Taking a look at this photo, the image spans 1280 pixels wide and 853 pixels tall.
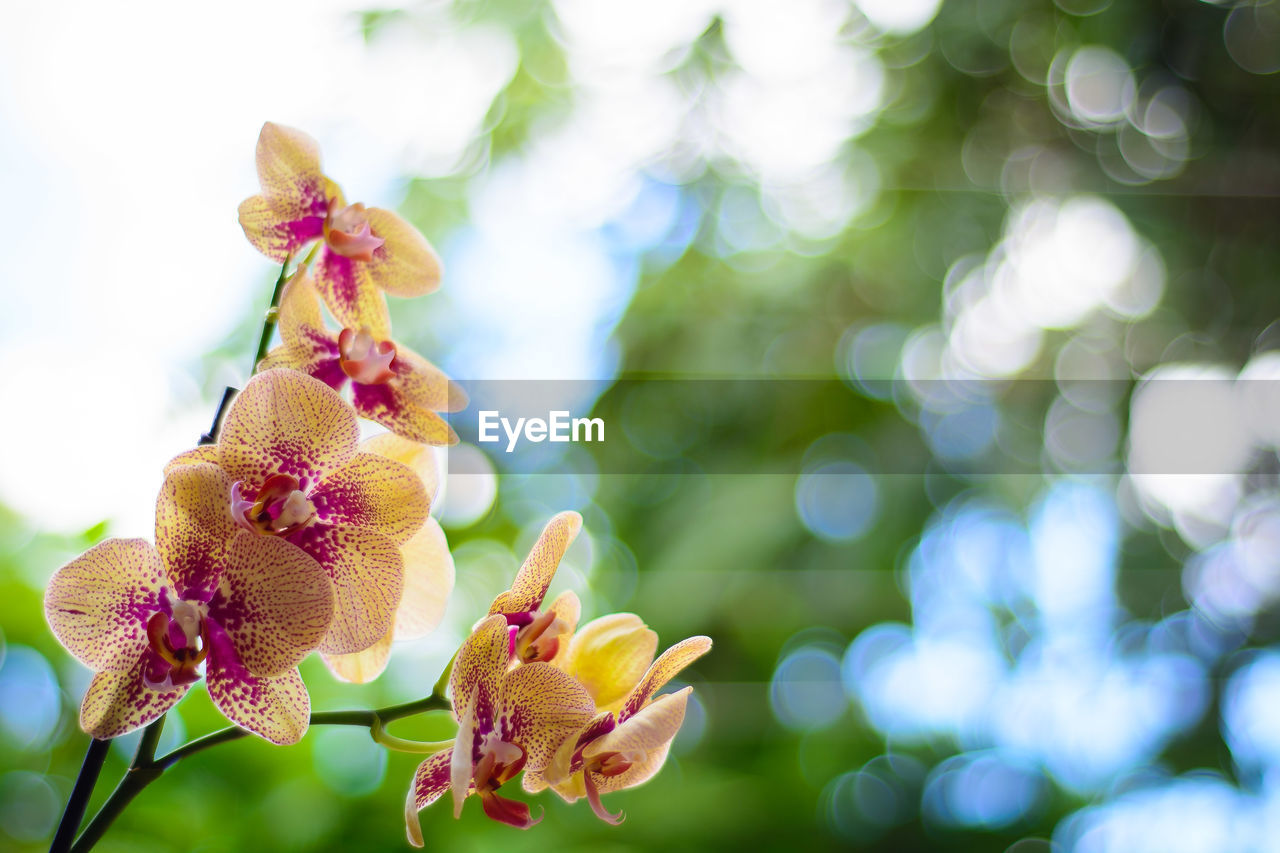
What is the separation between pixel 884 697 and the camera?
127cm

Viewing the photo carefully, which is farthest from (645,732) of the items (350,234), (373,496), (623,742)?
(350,234)

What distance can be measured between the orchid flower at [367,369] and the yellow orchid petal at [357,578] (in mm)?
53

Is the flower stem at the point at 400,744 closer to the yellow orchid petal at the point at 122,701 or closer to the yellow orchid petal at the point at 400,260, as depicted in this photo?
the yellow orchid petal at the point at 122,701

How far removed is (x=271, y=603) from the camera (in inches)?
10.4

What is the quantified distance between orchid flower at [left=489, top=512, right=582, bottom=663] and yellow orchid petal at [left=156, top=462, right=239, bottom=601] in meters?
0.09

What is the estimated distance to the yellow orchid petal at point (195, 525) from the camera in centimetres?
25

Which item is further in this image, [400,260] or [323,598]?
[400,260]

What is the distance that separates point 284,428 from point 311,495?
0.09ft

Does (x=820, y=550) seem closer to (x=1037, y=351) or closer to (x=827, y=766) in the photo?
(x=827, y=766)

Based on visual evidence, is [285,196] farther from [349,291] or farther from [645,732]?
[645,732]

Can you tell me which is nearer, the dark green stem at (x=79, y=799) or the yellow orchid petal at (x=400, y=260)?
the dark green stem at (x=79, y=799)

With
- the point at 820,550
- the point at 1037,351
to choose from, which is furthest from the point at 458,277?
the point at 1037,351

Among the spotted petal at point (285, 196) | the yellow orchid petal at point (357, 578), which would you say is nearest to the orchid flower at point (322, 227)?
the spotted petal at point (285, 196)

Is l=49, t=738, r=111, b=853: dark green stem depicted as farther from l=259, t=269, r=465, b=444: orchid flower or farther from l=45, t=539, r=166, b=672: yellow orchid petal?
l=259, t=269, r=465, b=444: orchid flower
